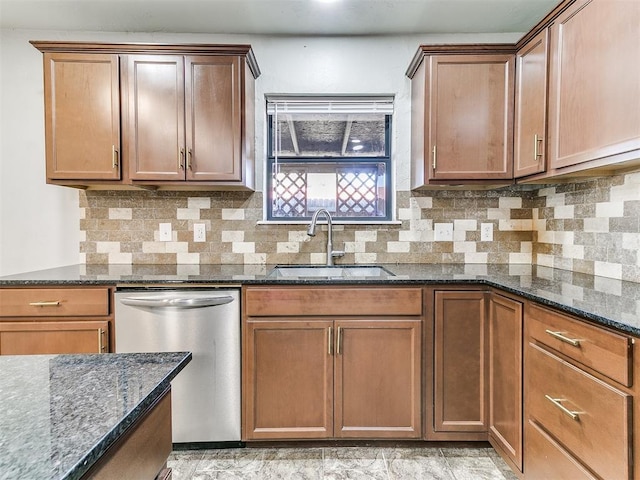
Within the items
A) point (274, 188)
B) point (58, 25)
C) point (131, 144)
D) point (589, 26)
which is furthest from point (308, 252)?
point (58, 25)

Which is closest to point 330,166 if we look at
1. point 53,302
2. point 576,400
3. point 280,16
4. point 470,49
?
point 280,16

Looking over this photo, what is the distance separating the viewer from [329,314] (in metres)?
1.88

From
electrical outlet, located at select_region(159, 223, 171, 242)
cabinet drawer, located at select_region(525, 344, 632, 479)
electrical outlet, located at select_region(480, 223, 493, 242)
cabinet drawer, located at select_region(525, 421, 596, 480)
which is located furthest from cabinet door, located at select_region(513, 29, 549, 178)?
electrical outlet, located at select_region(159, 223, 171, 242)

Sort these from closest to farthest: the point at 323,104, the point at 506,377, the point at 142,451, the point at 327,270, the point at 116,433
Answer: the point at 116,433
the point at 142,451
the point at 506,377
the point at 327,270
the point at 323,104

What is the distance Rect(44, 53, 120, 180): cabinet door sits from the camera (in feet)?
6.93

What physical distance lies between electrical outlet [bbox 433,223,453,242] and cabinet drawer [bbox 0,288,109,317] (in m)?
2.05

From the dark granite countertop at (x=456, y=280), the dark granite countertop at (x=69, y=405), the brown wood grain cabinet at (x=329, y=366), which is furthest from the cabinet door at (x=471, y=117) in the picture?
the dark granite countertop at (x=69, y=405)

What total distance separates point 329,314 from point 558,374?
100 centimetres

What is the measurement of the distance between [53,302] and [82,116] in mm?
1089

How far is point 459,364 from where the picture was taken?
1.88 meters

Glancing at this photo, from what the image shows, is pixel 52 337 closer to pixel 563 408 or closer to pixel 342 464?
pixel 342 464

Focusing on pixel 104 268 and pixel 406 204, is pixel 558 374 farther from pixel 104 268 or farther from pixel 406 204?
pixel 104 268

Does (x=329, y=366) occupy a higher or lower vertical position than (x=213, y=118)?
lower

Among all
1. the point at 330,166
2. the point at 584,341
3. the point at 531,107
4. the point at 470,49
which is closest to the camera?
the point at 584,341
